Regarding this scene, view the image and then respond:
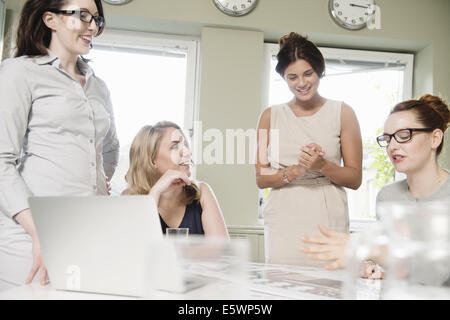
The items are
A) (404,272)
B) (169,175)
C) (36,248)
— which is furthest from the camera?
(169,175)

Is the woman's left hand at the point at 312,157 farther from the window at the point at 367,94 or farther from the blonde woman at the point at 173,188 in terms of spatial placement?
the window at the point at 367,94

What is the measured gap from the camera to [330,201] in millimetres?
2016

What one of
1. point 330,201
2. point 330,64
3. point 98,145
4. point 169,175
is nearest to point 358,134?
point 330,201

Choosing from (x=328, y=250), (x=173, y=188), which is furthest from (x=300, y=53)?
A: (x=328, y=250)

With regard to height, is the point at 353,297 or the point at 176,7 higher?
the point at 176,7

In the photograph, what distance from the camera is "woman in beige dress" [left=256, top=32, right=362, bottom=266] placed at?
2.00 metres

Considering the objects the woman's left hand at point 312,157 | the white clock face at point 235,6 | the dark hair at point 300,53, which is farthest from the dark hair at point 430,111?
the white clock face at point 235,6

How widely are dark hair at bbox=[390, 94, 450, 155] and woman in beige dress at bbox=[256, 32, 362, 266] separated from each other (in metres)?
0.38

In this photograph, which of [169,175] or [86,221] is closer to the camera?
[86,221]

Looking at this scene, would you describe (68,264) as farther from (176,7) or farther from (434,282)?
(176,7)

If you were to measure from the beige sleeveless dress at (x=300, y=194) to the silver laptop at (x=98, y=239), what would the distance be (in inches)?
47.9

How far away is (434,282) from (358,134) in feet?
5.24

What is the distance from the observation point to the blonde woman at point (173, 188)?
1901 millimetres

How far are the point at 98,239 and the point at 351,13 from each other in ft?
10.8
